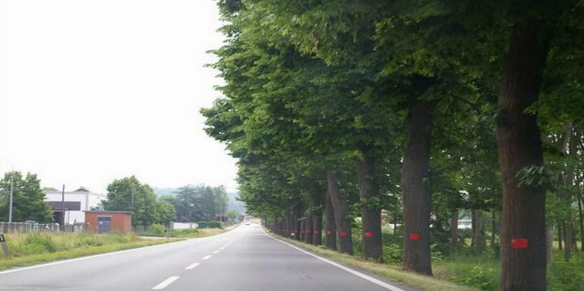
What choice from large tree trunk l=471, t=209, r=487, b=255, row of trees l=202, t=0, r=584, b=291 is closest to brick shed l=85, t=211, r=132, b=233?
large tree trunk l=471, t=209, r=487, b=255

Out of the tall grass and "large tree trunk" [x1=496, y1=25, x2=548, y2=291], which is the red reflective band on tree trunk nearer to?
"large tree trunk" [x1=496, y1=25, x2=548, y2=291]

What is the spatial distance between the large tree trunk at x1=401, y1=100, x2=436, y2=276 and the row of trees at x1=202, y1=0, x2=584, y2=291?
3 centimetres

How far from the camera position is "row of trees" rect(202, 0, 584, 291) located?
301 inches

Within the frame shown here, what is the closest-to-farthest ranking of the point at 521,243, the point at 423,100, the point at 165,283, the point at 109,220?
the point at 521,243 → the point at 165,283 → the point at 423,100 → the point at 109,220

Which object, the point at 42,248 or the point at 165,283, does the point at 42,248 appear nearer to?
the point at 42,248

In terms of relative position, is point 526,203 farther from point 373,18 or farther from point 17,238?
point 17,238

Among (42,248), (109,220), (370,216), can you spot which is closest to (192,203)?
(109,220)

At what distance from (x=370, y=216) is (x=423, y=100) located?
743 cm

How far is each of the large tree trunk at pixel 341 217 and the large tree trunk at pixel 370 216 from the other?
→ 5.48 metres

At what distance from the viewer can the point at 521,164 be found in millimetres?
8141

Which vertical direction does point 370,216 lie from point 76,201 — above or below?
below

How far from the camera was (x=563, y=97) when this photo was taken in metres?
7.68

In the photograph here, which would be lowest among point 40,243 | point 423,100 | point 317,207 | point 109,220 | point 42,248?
point 109,220

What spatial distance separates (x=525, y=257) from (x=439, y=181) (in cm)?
1193
